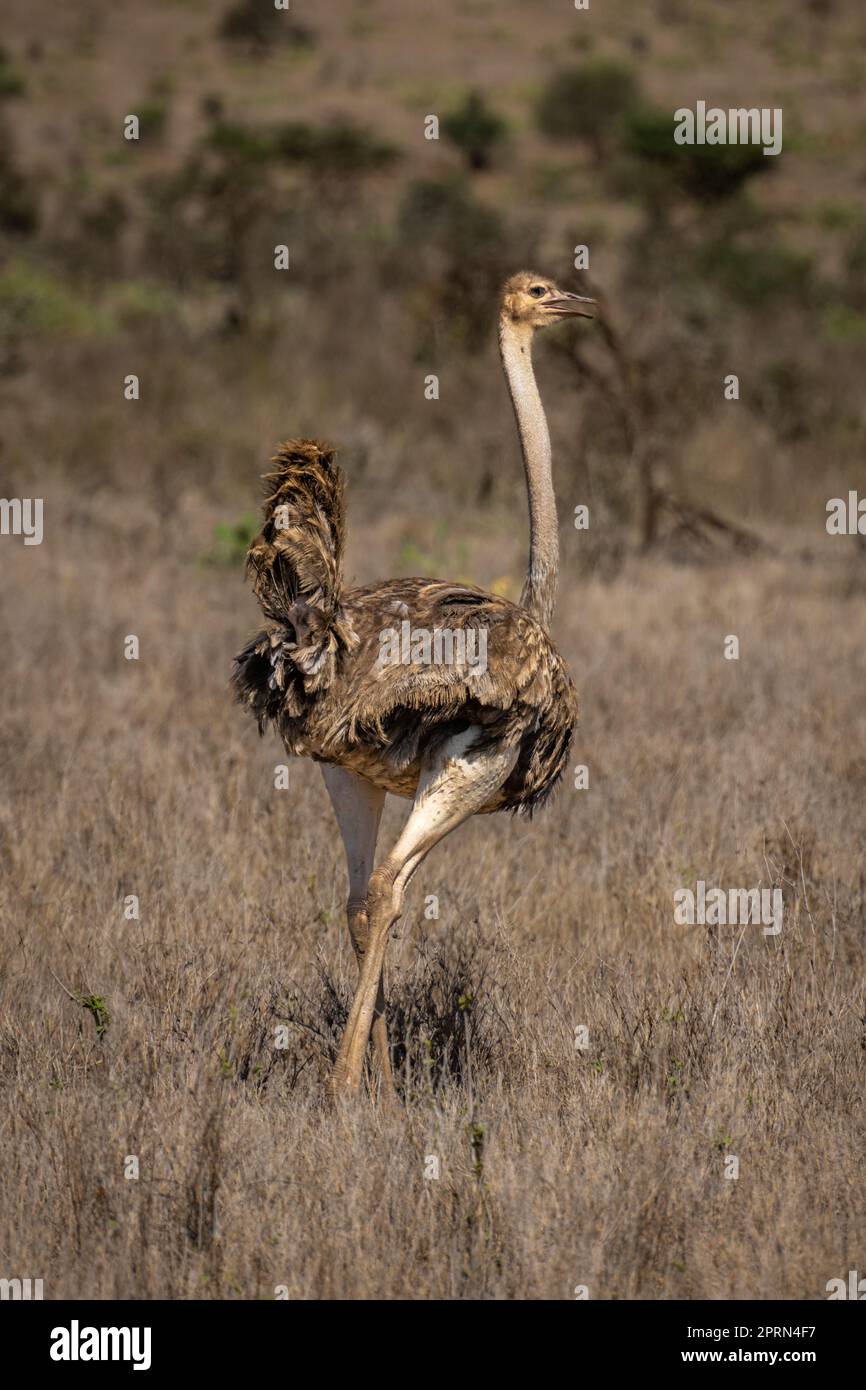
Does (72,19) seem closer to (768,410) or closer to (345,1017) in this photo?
(768,410)

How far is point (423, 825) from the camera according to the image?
13.4 feet

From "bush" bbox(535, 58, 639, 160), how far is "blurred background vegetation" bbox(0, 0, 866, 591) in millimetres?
68

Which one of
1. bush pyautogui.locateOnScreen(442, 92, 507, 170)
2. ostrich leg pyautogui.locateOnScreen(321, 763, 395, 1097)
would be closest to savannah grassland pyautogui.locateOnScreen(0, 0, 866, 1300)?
ostrich leg pyautogui.locateOnScreen(321, 763, 395, 1097)

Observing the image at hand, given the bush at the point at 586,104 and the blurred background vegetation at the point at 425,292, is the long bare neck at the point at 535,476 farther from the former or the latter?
the bush at the point at 586,104

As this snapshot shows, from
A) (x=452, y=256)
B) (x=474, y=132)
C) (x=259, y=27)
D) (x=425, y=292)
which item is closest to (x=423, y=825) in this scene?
(x=425, y=292)

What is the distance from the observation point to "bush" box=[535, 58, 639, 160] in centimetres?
3891

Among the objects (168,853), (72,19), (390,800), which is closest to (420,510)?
(390,800)

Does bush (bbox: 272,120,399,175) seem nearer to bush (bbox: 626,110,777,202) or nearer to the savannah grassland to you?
bush (bbox: 626,110,777,202)

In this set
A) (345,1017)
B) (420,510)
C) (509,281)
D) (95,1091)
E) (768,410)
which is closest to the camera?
(95,1091)

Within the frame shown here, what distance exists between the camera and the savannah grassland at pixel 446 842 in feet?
11.6

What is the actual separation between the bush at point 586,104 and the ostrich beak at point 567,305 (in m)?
35.3

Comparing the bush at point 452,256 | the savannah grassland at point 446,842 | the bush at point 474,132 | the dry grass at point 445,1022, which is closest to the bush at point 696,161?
the bush at point 474,132

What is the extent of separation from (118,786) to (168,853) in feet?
2.76

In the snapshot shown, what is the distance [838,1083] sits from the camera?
418 centimetres
